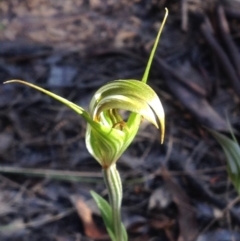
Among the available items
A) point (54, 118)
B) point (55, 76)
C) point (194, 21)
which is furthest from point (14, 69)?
A: point (194, 21)

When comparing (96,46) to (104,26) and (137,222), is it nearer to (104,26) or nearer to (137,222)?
(104,26)

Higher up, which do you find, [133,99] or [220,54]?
[133,99]

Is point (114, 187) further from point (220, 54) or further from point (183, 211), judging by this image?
point (220, 54)

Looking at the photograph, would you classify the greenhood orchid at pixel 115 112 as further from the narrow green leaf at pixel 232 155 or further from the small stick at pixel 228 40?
the small stick at pixel 228 40

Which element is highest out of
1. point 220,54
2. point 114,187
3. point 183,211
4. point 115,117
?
point 115,117

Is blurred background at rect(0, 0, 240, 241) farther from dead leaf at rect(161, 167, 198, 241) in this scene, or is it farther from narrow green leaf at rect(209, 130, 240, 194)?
narrow green leaf at rect(209, 130, 240, 194)

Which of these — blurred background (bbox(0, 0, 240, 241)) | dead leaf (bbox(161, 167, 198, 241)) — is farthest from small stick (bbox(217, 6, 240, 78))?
dead leaf (bbox(161, 167, 198, 241))

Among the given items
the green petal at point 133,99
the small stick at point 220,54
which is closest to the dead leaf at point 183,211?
the small stick at point 220,54

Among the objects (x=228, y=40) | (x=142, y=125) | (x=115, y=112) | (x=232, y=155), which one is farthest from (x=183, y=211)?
(x=115, y=112)

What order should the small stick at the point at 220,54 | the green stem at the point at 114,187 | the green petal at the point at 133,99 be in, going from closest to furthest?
1. the green petal at the point at 133,99
2. the green stem at the point at 114,187
3. the small stick at the point at 220,54
